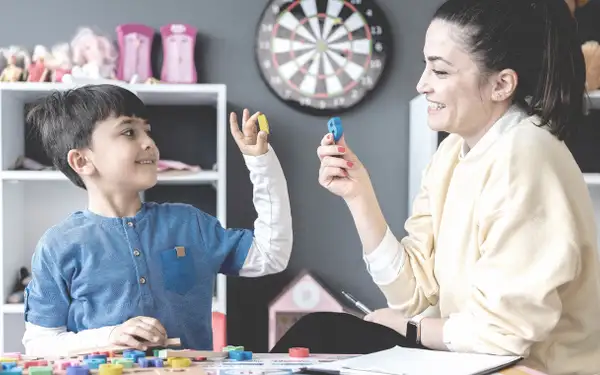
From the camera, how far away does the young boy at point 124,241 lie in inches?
62.7

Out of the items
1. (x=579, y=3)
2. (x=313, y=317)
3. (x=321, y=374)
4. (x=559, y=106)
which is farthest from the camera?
(x=579, y=3)

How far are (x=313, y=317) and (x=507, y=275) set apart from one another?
49 centimetres

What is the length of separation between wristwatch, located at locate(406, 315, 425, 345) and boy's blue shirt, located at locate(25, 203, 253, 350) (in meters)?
0.50

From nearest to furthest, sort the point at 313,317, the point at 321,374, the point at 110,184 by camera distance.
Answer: the point at 321,374
the point at 313,317
the point at 110,184

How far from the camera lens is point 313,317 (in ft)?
5.09

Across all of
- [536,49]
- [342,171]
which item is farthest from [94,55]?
[536,49]

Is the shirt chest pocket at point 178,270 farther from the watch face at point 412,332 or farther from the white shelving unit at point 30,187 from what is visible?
the white shelving unit at point 30,187

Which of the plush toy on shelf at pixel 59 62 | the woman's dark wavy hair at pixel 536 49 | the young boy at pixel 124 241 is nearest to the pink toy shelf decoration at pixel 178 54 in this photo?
the plush toy on shelf at pixel 59 62

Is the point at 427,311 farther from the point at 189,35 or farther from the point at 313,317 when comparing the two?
the point at 189,35

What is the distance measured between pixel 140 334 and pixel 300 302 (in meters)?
1.71

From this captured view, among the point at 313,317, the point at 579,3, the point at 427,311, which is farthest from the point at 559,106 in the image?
the point at 579,3

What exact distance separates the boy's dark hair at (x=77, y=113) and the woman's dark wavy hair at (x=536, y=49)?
76 cm

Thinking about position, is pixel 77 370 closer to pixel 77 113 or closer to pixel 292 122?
pixel 77 113

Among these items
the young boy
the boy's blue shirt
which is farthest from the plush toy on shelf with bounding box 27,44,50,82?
the boy's blue shirt
